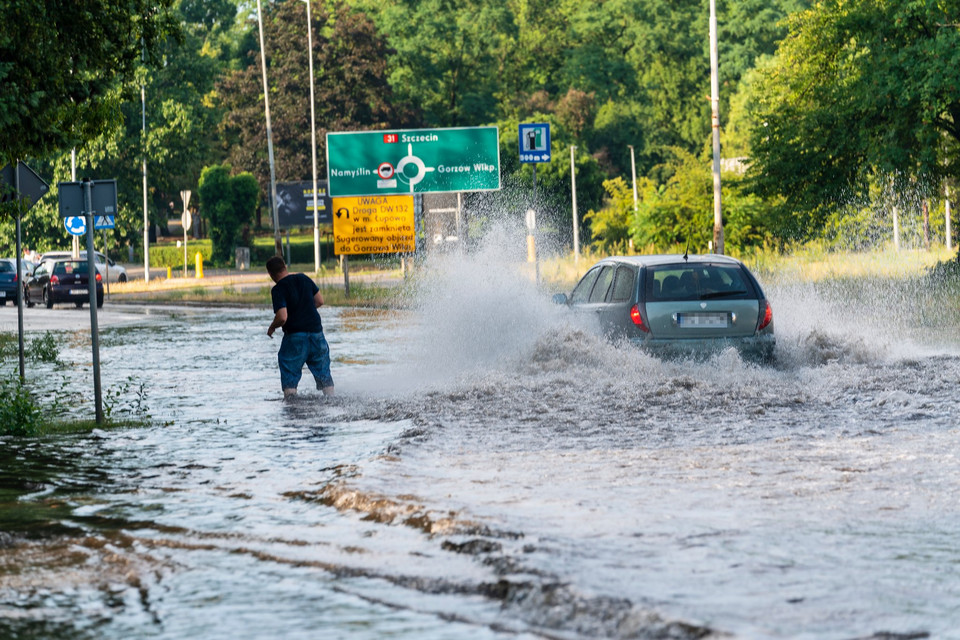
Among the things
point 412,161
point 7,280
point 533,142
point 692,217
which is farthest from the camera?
point 692,217

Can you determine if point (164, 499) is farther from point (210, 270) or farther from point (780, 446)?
point (210, 270)

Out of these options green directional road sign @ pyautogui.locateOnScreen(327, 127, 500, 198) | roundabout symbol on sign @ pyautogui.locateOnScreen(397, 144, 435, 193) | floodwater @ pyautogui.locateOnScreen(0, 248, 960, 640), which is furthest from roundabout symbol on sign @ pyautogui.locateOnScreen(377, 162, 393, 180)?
floodwater @ pyautogui.locateOnScreen(0, 248, 960, 640)

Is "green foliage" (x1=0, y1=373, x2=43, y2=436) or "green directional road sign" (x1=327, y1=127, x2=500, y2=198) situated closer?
"green foliage" (x1=0, y1=373, x2=43, y2=436)

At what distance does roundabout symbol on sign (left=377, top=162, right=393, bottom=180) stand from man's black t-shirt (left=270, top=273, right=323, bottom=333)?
28.1m

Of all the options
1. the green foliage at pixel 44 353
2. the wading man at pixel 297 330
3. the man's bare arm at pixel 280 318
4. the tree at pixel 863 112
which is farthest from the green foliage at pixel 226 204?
the man's bare arm at pixel 280 318

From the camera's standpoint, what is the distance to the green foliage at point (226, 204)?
235 feet

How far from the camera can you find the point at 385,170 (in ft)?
142

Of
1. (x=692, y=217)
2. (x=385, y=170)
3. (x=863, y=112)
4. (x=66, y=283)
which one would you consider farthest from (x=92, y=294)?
(x=692, y=217)

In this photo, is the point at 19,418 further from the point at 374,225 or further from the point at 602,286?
the point at 374,225

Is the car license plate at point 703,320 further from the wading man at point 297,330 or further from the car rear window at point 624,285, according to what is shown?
the wading man at point 297,330

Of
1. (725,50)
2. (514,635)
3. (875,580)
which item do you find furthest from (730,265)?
(725,50)

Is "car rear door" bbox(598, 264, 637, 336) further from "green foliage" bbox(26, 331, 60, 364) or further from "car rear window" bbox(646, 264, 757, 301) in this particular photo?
"green foliage" bbox(26, 331, 60, 364)

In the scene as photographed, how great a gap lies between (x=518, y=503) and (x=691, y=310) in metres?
7.23

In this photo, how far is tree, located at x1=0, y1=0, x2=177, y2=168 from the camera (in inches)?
511
